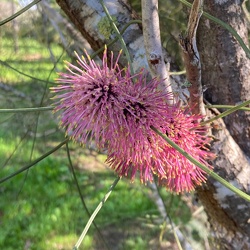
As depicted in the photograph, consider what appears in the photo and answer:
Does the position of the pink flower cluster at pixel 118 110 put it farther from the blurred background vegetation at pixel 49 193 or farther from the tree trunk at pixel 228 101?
the blurred background vegetation at pixel 49 193

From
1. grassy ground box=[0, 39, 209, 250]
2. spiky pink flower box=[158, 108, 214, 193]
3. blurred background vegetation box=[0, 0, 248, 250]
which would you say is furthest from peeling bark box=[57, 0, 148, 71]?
grassy ground box=[0, 39, 209, 250]

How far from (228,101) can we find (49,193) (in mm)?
1941

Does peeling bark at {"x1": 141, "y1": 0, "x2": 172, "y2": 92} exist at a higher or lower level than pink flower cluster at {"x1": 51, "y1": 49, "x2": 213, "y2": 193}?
higher

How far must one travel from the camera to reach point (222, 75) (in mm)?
970

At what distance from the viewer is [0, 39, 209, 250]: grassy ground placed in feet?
A: 6.98

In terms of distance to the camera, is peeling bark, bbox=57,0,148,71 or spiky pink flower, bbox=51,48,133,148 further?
peeling bark, bbox=57,0,148,71

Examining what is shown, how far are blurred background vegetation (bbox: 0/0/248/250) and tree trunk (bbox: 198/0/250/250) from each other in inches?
36.3

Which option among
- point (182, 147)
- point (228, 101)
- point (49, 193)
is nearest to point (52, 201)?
point (49, 193)

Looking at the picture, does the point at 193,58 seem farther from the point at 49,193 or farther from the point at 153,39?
the point at 49,193

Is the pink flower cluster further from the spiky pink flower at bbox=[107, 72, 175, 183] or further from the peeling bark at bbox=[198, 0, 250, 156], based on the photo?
the peeling bark at bbox=[198, 0, 250, 156]

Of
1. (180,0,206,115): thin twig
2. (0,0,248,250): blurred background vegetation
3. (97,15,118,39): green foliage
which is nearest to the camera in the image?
(180,0,206,115): thin twig

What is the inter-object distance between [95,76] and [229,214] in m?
0.54

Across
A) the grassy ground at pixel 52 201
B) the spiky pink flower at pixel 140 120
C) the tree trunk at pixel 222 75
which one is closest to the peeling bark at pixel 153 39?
the spiky pink flower at pixel 140 120

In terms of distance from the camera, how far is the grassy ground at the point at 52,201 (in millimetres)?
2127
